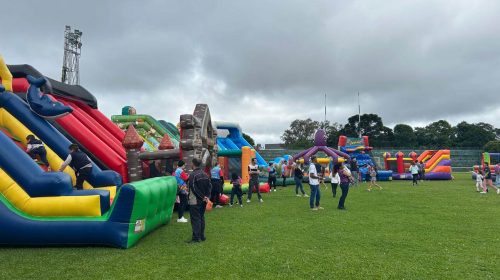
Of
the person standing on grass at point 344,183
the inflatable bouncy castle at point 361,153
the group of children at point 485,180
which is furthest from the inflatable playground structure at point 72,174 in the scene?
the inflatable bouncy castle at point 361,153

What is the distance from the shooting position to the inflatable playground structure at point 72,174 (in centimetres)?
541

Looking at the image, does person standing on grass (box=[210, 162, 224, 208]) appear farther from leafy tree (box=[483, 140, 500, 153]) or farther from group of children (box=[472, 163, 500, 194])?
leafy tree (box=[483, 140, 500, 153])

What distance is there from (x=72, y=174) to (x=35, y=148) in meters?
0.81

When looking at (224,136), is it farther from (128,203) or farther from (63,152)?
(128,203)

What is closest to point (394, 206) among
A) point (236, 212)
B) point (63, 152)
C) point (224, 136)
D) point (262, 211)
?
point (262, 211)

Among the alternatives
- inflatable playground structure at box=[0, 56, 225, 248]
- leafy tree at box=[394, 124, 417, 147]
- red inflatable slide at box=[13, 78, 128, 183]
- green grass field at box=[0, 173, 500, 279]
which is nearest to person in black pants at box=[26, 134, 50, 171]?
inflatable playground structure at box=[0, 56, 225, 248]

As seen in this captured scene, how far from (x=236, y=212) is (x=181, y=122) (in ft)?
8.62

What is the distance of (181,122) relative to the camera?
9.41 metres

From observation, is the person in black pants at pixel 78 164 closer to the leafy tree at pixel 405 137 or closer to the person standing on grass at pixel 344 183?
the person standing on grass at pixel 344 183

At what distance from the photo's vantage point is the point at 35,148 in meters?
6.88

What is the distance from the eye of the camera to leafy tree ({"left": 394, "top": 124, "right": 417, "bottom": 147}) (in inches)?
2312

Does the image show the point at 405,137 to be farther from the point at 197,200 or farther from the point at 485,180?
the point at 197,200

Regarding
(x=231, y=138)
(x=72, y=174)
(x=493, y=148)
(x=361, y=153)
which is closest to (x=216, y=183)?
(x=72, y=174)

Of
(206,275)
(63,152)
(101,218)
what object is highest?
(63,152)
